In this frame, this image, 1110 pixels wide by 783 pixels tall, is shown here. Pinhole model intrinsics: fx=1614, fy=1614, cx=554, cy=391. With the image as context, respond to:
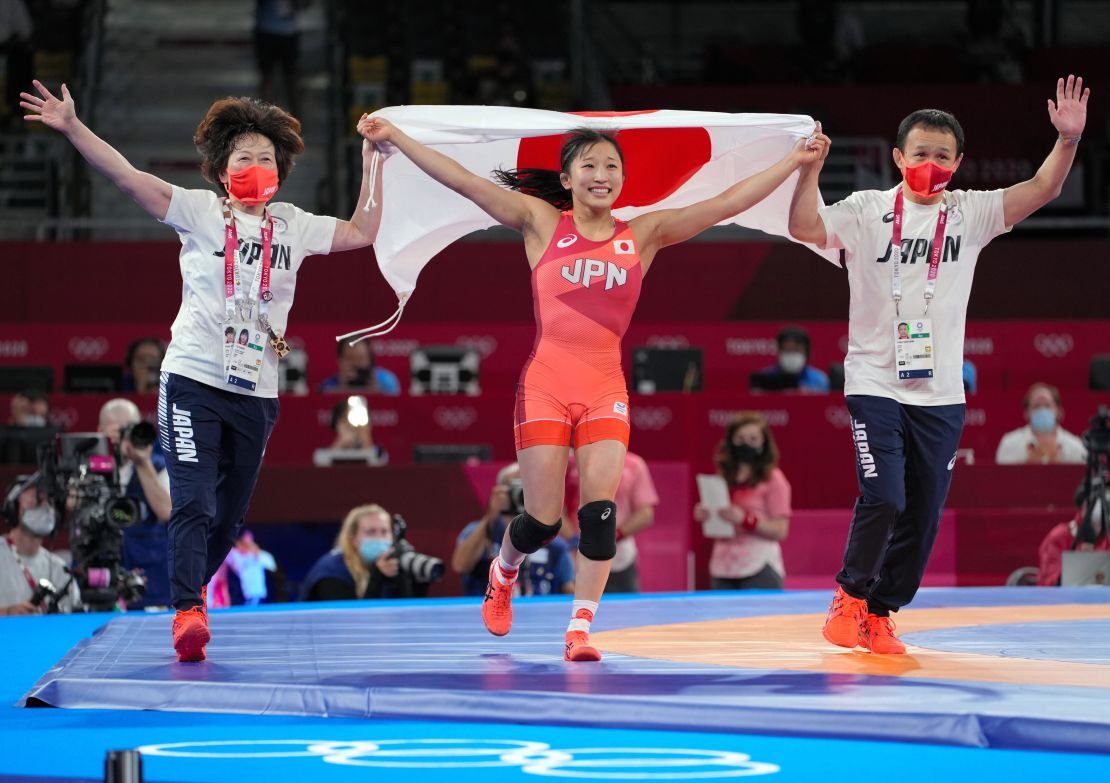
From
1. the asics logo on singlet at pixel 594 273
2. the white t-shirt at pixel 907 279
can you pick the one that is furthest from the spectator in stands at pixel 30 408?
the white t-shirt at pixel 907 279

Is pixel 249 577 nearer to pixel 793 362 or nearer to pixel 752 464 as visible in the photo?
pixel 752 464

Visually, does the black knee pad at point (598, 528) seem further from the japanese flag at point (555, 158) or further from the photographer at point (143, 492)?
the photographer at point (143, 492)

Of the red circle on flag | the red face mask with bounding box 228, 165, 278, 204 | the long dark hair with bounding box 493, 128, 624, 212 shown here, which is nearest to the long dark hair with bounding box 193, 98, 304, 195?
the red face mask with bounding box 228, 165, 278, 204

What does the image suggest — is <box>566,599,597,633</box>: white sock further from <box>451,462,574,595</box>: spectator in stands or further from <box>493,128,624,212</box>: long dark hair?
<box>451,462,574,595</box>: spectator in stands

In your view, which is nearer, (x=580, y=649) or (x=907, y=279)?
(x=580, y=649)

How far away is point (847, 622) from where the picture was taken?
5574 mm

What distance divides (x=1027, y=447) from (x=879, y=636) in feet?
17.2

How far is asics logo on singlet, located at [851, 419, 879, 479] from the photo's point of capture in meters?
5.48

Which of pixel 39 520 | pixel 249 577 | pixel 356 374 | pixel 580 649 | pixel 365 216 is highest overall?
pixel 365 216

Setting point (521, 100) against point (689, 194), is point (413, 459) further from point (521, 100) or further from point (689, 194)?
point (521, 100)

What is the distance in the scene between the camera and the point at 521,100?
16000 millimetres

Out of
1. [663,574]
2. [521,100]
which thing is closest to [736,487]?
[663,574]

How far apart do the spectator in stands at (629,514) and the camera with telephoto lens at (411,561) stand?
1.15 meters

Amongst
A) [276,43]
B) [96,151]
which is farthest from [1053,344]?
[96,151]
